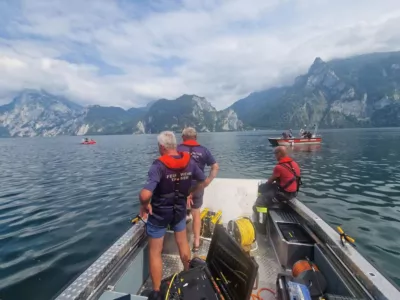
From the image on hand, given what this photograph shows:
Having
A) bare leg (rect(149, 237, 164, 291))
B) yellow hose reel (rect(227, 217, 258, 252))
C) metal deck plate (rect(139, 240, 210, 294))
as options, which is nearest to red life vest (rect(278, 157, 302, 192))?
yellow hose reel (rect(227, 217, 258, 252))

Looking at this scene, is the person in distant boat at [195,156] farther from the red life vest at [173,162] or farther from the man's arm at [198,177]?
the red life vest at [173,162]

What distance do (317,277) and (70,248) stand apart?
24.3 feet

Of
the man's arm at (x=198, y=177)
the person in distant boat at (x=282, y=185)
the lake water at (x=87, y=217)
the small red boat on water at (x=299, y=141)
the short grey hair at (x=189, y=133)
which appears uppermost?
the short grey hair at (x=189, y=133)

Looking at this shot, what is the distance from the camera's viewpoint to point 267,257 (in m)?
5.35

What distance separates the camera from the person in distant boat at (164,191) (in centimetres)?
354

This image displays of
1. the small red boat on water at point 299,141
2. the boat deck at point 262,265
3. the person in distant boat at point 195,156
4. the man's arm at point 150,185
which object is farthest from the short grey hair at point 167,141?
the small red boat on water at point 299,141

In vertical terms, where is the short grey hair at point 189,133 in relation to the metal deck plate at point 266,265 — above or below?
above

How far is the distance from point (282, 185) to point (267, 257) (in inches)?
84.0

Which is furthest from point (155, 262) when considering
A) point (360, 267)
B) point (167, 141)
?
point (360, 267)

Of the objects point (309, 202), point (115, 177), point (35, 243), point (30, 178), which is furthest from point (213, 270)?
point (30, 178)

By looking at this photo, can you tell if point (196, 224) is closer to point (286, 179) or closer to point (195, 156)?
point (195, 156)

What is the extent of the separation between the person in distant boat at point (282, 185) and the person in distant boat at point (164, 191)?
10.8 ft

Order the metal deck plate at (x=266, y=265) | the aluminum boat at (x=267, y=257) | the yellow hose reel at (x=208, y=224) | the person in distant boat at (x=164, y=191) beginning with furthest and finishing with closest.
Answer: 1. the yellow hose reel at (x=208, y=224)
2. the metal deck plate at (x=266, y=265)
3. the person in distant boat at (x=164, y=191)
4. the aluminum boat at (x=267, y=257)

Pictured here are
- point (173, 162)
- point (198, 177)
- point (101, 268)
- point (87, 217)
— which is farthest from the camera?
point (87, 217)
